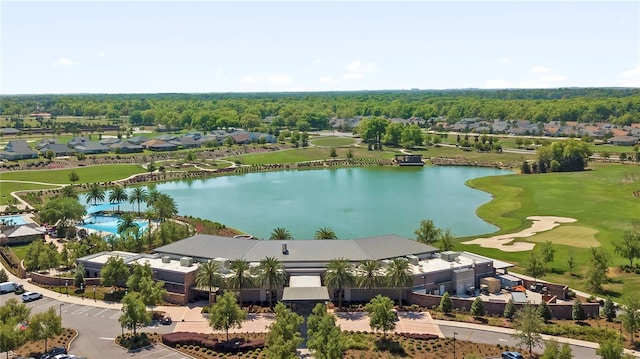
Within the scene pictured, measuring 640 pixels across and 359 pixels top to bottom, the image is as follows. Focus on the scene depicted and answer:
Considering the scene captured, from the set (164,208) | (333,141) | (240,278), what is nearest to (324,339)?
(240,278)

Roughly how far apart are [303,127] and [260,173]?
253 feet

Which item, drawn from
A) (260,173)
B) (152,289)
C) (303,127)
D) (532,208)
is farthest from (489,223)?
(303,127)

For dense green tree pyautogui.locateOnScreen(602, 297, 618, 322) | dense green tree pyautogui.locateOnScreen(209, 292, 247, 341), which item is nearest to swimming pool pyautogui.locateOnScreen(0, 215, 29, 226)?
dense green tree pyautogui.locateOnScreen(209, 292, 247, 341)

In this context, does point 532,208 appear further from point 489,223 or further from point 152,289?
point 152,289

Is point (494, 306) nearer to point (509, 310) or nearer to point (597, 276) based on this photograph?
point (509, 310)

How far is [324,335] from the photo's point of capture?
35312mm

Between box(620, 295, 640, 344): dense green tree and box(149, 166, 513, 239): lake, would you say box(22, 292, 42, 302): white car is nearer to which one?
box(149, 166, 513, 239): lake

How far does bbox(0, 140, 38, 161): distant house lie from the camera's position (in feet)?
422

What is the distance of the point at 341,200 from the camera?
304ft

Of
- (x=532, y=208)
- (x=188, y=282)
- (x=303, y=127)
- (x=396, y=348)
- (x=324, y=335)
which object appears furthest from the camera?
(x=303, y=127)

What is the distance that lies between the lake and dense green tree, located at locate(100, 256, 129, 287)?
73.1 ft

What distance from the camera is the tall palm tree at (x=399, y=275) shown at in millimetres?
45812

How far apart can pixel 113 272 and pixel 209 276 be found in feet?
28.7

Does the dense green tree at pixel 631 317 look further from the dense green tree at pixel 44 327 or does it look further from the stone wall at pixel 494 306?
the dense green tree at pixel 44 327
